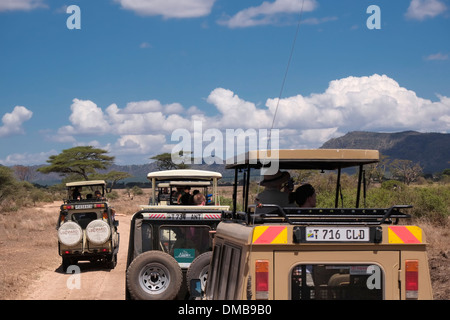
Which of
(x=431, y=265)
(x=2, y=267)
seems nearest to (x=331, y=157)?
(x=431, y=265)

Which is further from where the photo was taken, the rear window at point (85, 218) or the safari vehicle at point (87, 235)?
the rear window at point (85, 218)

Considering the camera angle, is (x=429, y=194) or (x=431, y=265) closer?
(x=431, y=265)

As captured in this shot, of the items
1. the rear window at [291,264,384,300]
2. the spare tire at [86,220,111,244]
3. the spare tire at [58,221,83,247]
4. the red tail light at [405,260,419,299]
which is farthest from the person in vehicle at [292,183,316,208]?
the spare tire at [58,221,83,247]

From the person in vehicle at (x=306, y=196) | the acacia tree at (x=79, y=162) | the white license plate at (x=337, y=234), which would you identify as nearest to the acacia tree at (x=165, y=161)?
the acacia tree at (x=79, y=162)

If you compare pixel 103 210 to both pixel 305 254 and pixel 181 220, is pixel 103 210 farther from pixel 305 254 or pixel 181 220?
pixel 305 254

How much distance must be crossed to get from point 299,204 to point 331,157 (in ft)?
4.34

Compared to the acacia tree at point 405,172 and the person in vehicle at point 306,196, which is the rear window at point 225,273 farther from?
the acacia tree at point 405,172

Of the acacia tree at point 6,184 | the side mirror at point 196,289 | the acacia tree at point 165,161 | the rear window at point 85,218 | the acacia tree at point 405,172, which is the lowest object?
the side mirror at point 196,289

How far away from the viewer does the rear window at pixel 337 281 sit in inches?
185

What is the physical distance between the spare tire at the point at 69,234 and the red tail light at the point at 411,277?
1207cm

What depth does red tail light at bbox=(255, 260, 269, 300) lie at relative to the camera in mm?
4508

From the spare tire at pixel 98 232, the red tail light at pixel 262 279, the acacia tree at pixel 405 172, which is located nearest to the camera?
the red tail light at pixel 262 279

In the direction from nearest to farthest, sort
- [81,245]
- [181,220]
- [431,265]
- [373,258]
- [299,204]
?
[373,258]
[299,204]
[181,220]
[431,265]
[81,245]

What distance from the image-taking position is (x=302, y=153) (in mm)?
5043
